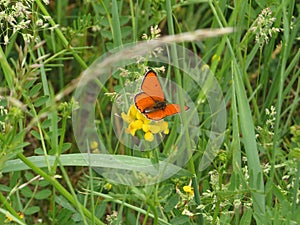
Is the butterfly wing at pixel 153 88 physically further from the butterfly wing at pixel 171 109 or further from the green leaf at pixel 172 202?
the green leaf at pixel 172 202

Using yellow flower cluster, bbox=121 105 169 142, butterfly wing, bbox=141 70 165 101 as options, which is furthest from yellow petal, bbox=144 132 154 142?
butterfly wing, bbox=141 70 165 101

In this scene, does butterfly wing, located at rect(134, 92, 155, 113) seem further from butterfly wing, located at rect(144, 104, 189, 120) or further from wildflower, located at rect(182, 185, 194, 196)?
wildflower, located at rect(182, 185, 194, 196)

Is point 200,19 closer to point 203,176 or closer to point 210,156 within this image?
point 203,176

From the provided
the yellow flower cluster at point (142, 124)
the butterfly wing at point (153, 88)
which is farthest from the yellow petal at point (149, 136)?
the butterfly wing at point (153, 88)

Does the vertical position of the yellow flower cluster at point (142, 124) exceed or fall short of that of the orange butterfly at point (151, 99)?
it falls short

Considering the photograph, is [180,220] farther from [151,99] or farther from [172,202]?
[151,99]

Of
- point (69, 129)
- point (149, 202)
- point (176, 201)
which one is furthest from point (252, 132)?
point (69, 129)

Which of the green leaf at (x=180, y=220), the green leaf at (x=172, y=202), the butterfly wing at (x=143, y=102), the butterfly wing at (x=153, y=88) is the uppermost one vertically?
the butterfly wing at (x=153, y=88)
